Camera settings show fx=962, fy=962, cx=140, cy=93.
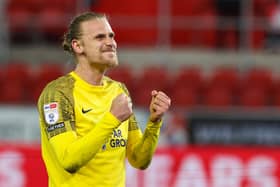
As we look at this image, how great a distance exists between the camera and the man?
3.90m

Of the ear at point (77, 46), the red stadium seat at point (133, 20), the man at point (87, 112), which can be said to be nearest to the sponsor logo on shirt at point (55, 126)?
the man at point (87, 112)

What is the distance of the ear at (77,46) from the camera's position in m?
4.10

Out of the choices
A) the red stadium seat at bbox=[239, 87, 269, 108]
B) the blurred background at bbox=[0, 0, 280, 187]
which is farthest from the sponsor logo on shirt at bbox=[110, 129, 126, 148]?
the red stadium seat at bbox=[239, 87, 269, 108]

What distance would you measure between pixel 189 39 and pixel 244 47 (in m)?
0.93

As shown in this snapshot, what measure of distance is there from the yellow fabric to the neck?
2 centimetres

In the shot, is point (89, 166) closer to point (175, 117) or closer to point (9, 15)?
point (175, 117)

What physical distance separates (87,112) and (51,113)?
0.18 metres

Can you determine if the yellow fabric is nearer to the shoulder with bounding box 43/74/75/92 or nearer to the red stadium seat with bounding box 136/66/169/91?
the shoulder with bounding box 43/74/75/92

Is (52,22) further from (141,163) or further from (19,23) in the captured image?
(141,163)

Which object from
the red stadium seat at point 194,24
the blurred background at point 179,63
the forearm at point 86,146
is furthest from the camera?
the red stadium seat at point 194,24

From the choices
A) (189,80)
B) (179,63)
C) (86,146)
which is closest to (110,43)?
(86,146)

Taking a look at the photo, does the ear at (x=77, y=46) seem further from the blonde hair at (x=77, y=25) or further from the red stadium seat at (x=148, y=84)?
the red stadium seat at (x=148, y=84)

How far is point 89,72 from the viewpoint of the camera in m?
4.14

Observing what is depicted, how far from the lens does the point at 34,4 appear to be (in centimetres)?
1173
